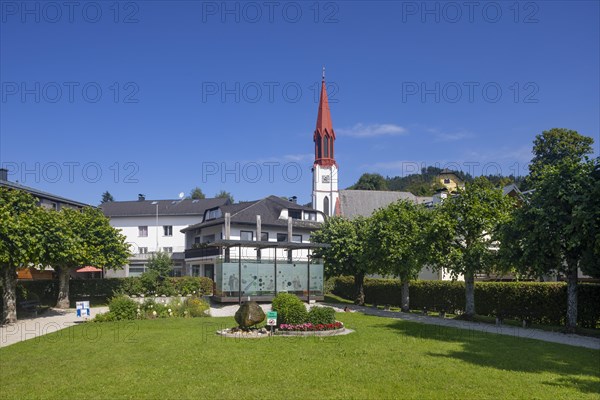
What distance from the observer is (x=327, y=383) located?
1136 centimetres

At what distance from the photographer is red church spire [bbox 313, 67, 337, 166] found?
7906 centimetres

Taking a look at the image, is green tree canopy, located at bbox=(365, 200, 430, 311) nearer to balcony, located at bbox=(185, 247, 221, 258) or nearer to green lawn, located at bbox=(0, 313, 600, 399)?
green lawn, located at bbox=(0, 313, 600, 399)

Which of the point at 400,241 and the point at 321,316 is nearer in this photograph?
the point at 321,316

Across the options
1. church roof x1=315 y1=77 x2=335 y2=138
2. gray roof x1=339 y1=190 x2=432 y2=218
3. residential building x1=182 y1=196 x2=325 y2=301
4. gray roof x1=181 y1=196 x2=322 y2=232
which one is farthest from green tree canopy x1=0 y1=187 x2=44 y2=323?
church roof x1=315 y1=77 x2=335 y2=138

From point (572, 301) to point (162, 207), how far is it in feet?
195

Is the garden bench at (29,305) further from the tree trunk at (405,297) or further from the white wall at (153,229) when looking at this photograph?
the white wall at (153,229)

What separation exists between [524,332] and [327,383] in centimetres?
1249

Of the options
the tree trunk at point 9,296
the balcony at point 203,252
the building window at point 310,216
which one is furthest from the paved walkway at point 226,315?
the building window at point 310,216

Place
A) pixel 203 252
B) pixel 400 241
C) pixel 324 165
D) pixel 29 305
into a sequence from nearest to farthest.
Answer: pixel 400 241 < pixel 29 305 < pixel 203 252 < pixel 324 165

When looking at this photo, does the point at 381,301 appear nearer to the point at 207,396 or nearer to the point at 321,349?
the point at 321,349

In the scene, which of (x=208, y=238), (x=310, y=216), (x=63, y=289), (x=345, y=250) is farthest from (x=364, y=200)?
(x=63, y=289)

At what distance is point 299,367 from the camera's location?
1293 cm

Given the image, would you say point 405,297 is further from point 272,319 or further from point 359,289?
point 272,319

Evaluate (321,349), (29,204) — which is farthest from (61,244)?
(321,349)
